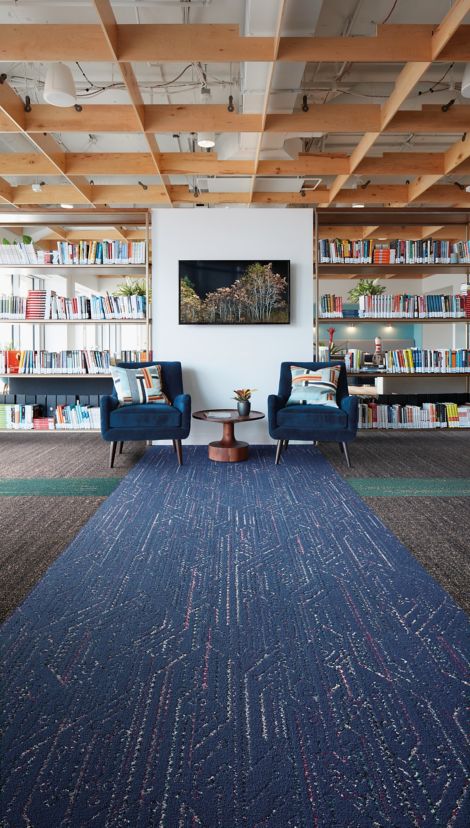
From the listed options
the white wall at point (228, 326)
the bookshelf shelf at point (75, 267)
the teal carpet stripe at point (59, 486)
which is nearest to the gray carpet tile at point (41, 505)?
the teal carpet stripe at point (59, 486)

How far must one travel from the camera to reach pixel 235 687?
1652 millimetres

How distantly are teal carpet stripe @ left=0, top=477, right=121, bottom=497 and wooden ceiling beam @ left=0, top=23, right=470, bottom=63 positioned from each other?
2.81 metres

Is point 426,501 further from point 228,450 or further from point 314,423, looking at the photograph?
point 228,450

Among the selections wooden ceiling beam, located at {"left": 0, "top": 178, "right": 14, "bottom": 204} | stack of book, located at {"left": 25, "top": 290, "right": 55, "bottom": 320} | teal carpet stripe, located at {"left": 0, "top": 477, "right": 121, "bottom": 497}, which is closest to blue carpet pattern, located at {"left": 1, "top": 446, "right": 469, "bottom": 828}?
teal carpet stripe, located at {"left": 0, "top": 477, "right": 121, "bottom": 497}

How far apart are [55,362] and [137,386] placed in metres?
1.68

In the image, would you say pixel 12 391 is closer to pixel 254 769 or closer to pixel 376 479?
pixel 376 479

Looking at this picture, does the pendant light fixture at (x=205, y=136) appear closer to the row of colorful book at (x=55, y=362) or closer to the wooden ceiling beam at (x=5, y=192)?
the wooden ceiling beam at (x=5, y=192)

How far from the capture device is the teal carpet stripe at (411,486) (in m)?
3.90

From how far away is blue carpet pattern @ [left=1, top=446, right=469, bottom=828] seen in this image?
125cm

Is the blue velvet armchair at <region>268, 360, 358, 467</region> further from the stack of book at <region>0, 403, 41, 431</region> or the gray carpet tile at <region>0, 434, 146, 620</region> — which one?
the stack of book at <region>0, 403, 41, 431</region>

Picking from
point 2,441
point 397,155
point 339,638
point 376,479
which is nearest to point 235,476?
point 376,479

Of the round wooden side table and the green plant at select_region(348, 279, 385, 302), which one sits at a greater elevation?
the green plant at select_region(348, 279, 385, 302)

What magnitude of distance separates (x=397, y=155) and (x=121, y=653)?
5393mm

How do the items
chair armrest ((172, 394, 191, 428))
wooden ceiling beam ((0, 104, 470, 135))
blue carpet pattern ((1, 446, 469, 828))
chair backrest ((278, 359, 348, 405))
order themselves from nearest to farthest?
blue carpet pattern ((1, 446, 469, 828)) → wooden ceiling beam ((0, 104, 470, 135)) → chair armrest ((172, 394, 191, 428)) → chair backrest ((278, 359, 348, 405))
